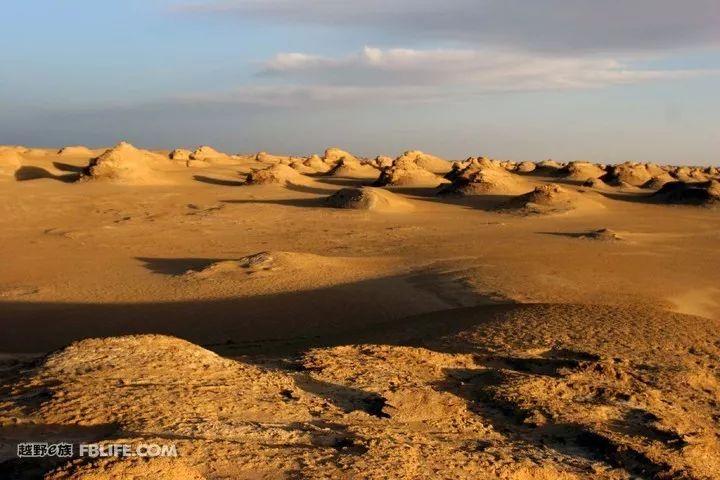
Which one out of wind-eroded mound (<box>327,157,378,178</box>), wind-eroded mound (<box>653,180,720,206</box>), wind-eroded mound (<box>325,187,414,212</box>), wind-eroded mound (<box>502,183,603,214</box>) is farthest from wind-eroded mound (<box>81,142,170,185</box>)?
wind-eroded mound (<box>653,180,720,206</box>)

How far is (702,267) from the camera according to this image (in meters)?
13.5

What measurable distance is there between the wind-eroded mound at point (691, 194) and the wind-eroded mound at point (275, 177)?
15.1m

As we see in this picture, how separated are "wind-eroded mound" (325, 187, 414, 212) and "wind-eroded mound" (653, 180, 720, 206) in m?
10.8

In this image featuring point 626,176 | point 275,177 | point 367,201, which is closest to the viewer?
point 367,201

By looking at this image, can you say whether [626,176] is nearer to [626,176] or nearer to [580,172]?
[626,176]

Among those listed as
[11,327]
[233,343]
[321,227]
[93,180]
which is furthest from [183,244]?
[93,180]

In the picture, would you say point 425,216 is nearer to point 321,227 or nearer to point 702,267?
point 321,227

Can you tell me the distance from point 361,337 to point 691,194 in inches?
882

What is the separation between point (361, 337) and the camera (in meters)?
7.76

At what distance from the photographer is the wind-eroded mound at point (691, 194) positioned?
25125 mm

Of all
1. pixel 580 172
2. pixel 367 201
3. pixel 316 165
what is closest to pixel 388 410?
pixel 367 201

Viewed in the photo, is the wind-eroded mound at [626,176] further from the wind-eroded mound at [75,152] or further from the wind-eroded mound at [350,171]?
the wind-eroded mound at [75,152]

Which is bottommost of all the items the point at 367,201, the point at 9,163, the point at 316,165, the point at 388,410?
the point at 316,165

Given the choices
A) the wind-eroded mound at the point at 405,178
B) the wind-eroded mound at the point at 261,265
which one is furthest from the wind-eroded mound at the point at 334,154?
the wind-eroded mound at the point at 261,265
